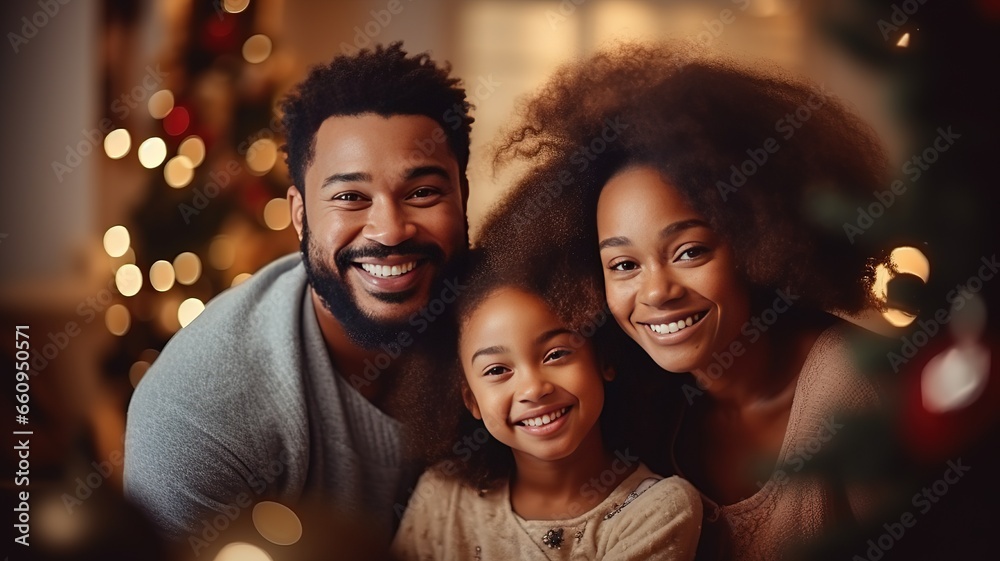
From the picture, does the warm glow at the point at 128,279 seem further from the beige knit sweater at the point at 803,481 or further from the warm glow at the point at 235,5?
the beige knit sweater at the point at 803,481

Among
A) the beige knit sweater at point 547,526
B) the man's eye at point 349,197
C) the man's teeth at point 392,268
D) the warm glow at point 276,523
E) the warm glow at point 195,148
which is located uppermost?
the warm glow at point 195,148

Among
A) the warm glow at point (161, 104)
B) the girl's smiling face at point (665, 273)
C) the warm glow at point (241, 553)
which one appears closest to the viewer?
the girl's smiling face at point (665, 273)

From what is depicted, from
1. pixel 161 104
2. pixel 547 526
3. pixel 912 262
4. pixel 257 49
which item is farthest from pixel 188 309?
pixel 912 262

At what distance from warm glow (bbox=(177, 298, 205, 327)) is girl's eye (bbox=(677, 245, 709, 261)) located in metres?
0.80

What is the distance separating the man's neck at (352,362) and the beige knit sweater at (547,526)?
16 cm

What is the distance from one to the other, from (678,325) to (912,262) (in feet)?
1.31

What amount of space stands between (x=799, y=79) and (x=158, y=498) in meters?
1.20

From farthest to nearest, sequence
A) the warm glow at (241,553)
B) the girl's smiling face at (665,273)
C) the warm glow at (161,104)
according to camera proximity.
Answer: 1. the warm glow at (161,104)
2. the warm glow at (241,553)
3. the girl's smiling face at (665,273)

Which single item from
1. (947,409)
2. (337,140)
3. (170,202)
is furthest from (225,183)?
(947,409)

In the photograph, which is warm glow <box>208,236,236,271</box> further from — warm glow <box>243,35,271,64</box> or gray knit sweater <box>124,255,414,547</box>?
warm glow <box>243,35,271,64</box>

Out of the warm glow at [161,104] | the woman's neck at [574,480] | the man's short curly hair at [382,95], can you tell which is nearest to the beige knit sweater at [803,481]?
the woman's neck at [574,480]

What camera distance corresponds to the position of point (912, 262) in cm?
137

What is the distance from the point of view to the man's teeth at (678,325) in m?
1.30

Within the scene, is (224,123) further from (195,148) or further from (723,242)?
(723,242)
